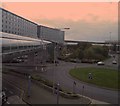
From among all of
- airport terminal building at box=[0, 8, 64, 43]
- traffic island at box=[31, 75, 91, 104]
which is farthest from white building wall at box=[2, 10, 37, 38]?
traffic island at box=[31, 75, 91, 104]

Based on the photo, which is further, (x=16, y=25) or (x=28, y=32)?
(x=28, y=32)

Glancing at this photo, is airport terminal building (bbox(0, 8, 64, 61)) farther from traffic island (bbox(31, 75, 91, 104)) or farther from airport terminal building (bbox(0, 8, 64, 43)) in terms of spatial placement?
traffic island (bbox(31, 75, 91, 104))

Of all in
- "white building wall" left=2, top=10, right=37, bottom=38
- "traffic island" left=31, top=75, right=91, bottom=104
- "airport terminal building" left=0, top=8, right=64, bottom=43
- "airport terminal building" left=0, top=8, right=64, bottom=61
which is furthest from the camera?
"airport terminal building" left=0, top=8, right=64, bottom=43

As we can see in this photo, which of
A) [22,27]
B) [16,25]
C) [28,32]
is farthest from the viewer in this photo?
[28,32]

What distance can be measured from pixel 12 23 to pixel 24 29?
15751 millimetres

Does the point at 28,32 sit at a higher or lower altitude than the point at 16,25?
lower

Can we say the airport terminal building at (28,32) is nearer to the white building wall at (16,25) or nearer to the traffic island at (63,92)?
the white building wall at (16,25)

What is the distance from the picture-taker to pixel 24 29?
126 metres

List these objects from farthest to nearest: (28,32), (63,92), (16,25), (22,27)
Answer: (28,32), (22,27), (16,25), (63,92)

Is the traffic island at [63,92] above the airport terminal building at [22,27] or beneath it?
beneath

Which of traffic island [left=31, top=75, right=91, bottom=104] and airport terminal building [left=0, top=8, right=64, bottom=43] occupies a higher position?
airport terminal building [left=0, top=8, right=64, bottom=43]

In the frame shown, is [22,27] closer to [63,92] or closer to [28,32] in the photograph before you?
[28,32]

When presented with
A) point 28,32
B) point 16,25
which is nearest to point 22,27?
point 16,25

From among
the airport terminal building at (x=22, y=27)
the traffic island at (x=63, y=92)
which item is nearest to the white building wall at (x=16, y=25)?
the airport terminal building at (x=22, y=27)
